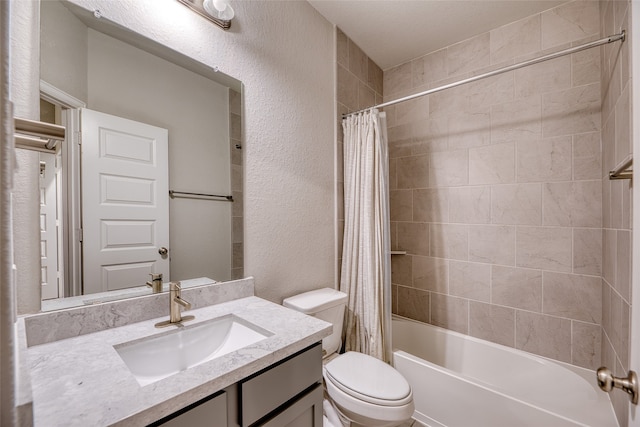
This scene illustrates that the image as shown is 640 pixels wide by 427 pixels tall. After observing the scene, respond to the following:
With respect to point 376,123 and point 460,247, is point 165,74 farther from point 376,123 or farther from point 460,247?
point 460,247

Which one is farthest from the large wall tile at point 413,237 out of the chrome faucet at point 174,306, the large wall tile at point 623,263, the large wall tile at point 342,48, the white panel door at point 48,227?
the white panel door at point 48,227

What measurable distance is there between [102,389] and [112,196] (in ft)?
2.15

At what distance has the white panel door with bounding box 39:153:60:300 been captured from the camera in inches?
34.2

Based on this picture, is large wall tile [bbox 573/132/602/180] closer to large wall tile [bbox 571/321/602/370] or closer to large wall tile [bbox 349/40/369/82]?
large wall tile [bbox 571/321/602/370]

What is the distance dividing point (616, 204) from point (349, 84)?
1.73 meters

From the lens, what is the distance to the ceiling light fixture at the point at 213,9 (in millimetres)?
1197

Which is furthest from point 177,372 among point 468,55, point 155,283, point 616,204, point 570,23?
point 570,23

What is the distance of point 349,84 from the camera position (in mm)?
2127

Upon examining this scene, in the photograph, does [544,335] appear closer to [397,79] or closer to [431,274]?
[431,274]

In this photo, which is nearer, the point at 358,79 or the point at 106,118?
the point at 106,118

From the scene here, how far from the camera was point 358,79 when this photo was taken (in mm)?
2230

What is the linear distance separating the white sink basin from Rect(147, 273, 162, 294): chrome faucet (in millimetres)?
206

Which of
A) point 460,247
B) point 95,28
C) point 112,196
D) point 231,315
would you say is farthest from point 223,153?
point 460,247

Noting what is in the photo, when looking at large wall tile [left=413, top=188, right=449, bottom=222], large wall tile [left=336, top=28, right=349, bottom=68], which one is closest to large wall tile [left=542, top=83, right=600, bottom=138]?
large wall tile [left=413, top=188, right=449, bottom=222]
